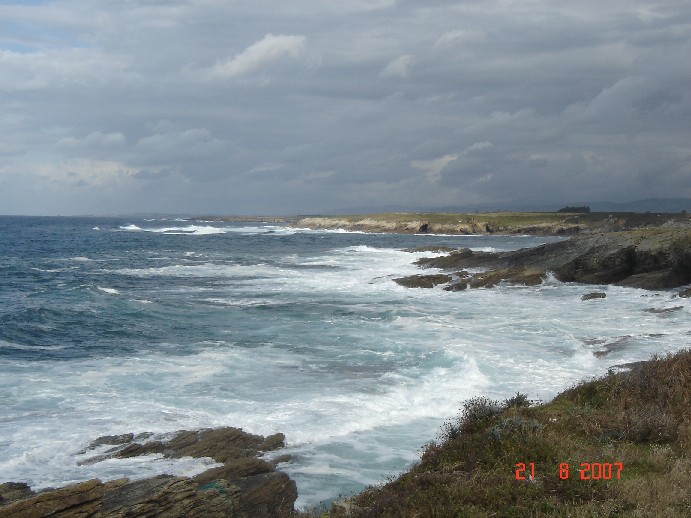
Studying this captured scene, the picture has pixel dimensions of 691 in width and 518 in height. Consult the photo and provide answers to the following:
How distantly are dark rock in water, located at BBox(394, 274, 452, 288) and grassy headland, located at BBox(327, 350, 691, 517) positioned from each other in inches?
990

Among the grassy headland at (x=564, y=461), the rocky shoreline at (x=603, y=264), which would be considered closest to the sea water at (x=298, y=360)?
the rocky shoreline at (x=603, y=264)

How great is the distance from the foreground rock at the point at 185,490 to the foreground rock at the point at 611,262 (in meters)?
26.5

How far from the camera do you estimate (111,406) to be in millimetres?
14195

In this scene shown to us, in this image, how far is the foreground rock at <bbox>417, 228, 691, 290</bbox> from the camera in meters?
33.3

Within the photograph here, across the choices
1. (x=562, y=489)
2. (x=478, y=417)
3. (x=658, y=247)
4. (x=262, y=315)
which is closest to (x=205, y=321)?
(x=262, y=315)

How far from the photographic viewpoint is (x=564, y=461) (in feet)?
26.5

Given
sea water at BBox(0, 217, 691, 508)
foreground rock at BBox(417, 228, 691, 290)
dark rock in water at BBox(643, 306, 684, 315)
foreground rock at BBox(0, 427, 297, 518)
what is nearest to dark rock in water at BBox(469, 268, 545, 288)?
foreground rock at BBox(417, 228, 691, 290)

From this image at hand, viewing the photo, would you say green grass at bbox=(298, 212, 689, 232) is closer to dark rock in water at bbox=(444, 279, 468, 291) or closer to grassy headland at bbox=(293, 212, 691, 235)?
grassy headland at bbox=(293, 212, 691, 235)

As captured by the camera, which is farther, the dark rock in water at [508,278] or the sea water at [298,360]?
the dark rock in water at [508,278]
